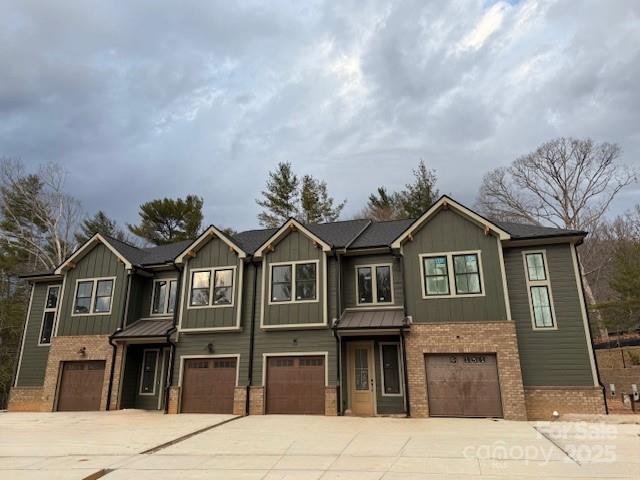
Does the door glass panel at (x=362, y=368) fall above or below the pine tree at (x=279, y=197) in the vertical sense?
below

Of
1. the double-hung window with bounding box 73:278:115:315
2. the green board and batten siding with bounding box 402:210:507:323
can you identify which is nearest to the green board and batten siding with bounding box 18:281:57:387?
the double-hung window with bounding box 73:278:115:315

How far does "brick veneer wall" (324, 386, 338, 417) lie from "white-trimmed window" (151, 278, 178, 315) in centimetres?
779

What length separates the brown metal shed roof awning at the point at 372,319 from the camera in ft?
44.9

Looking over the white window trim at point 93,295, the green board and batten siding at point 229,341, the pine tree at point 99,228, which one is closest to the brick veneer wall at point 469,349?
the green board and batten siding at point 229,341

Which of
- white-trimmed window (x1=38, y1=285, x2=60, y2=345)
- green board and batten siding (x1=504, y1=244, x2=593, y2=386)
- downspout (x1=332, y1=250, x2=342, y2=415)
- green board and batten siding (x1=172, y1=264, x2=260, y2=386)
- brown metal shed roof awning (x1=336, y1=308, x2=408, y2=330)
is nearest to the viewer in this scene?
green board and batten siding (x1=504, y1=244, x2=593, y2=386)

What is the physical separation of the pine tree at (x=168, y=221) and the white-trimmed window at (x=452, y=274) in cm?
2283

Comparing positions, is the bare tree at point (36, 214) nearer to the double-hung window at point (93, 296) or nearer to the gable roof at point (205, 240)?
the double-hung window at point (93, 296)

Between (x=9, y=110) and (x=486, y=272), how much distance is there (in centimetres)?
2975

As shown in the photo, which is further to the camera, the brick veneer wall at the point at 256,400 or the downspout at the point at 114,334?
the downspout at the point at 114,334

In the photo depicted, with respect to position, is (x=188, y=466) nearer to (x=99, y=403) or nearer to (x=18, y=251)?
(x=99, y=403)

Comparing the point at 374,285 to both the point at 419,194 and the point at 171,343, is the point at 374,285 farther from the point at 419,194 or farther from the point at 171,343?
the point at 419,194

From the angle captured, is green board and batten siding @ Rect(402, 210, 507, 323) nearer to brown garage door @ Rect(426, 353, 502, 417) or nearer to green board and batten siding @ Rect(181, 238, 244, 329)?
brown garage door @ Rect(426, 353, 502, 417)

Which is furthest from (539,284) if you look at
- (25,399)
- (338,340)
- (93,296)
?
(25,399)

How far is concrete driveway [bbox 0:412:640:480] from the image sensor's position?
6.98 m
